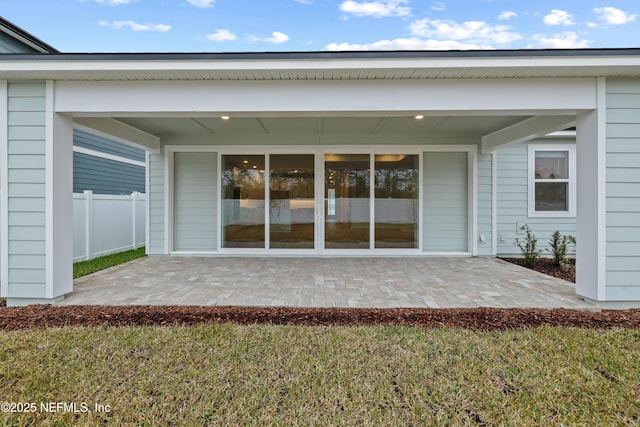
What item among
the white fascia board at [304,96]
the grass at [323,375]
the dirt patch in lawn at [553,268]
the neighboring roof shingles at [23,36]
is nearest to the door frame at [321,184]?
the dirt patch in lawn at [553,268]

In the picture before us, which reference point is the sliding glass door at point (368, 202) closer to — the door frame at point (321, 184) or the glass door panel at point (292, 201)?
the door frame at point (321, 184)

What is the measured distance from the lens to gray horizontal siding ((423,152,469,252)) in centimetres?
691

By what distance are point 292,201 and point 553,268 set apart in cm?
542

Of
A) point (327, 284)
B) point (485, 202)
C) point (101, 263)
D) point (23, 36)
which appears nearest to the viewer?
point (327, 284)

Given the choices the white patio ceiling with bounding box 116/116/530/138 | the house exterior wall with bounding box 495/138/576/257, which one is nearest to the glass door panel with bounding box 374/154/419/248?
the white patio ceiling with bounding box 116/116/530/138

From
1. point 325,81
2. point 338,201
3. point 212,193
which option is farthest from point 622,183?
point 212,193

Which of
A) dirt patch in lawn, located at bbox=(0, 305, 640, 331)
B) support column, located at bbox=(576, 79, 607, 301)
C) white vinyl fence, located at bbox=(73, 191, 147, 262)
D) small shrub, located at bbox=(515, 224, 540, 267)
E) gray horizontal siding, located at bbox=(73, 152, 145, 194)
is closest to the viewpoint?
dirt patch in lawn, located at bbox=(0, 305, 640, 331)

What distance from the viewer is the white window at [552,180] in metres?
6.96

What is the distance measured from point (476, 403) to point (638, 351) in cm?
182

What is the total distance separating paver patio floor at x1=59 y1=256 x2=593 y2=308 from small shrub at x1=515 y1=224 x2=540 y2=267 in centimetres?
54

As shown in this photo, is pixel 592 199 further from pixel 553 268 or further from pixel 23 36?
pixel 23 36

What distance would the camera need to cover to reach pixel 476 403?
192cm

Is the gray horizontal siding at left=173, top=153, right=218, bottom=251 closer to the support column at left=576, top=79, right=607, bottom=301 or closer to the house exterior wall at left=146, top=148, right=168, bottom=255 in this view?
the house exterior wall at left=146, top=148, right=168, bottom=255

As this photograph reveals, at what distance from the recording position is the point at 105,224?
736 cm
